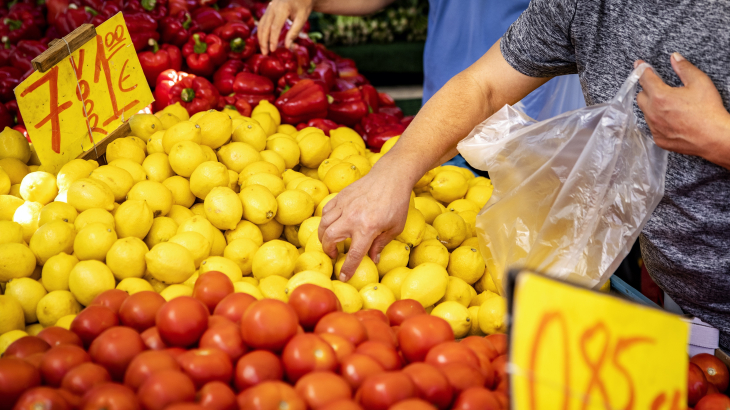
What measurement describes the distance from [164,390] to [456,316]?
0.78m

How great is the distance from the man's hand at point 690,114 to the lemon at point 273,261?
39.2 inches

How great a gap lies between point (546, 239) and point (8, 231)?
4.90ft

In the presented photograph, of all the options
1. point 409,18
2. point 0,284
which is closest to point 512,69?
point 0,284

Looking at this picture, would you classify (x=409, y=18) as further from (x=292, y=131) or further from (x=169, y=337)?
(x=169, y=337)

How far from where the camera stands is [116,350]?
970mm

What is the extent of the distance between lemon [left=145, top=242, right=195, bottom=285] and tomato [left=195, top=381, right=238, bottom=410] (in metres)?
0.57

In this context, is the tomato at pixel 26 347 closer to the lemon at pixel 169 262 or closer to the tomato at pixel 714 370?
the lemon at pixel 169 262

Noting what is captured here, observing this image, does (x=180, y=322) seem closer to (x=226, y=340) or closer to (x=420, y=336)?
(x=226, y=340)

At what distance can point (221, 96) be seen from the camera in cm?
293

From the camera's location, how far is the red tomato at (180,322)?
3.32 ft

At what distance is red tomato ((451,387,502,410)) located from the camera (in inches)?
34.9

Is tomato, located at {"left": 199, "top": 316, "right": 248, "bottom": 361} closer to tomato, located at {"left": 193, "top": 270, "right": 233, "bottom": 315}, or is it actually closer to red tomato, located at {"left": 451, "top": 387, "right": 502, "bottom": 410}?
tomato, located at {"left": 193, "top": 270, "right": 233, "bottom": 315}

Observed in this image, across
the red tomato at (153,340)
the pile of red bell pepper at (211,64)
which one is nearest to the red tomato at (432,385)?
the red tomato at (153,340)

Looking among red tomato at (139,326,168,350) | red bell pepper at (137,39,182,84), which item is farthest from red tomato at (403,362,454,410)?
red bell pepper at (137,39,182,84)
